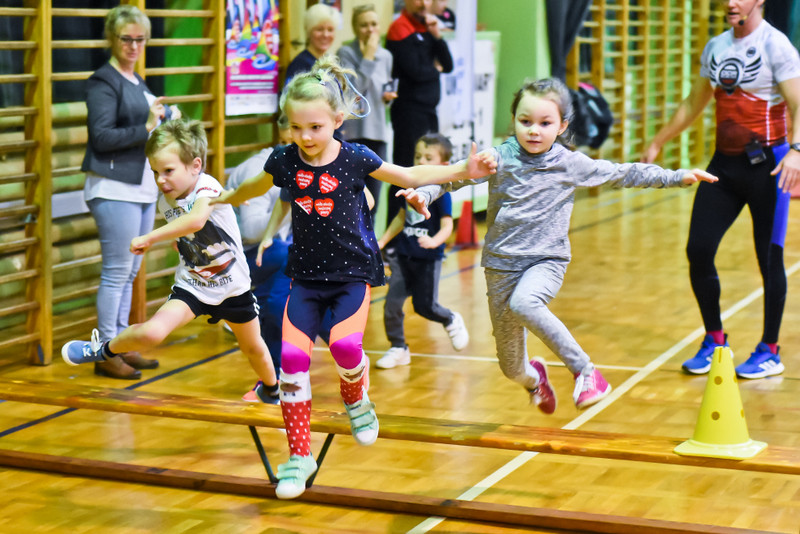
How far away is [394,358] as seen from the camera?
5.51m

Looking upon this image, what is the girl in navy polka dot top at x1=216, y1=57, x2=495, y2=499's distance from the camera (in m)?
3.29

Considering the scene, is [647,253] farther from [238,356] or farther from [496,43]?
[238,356]

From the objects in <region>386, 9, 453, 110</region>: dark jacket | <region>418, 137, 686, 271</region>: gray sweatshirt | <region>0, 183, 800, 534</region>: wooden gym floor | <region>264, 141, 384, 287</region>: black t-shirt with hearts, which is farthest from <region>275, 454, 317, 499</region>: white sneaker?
<region>386, 9, 453, 110</region>: dark jacket

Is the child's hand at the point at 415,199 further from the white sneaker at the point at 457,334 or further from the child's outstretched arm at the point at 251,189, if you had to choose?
the white sneaker at the point at 457,334

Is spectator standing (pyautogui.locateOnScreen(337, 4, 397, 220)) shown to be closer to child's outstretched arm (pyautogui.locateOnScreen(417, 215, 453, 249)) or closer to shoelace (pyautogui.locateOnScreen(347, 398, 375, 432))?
child's outstretched arm (pyautogui.locateOnScreen(417, 215, 453, 249))

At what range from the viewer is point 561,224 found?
12.0ft

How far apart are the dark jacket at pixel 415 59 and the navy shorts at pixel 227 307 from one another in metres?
3.72

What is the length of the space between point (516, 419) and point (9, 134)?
2.94 meters

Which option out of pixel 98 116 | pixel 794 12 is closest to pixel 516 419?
pixel 98 116

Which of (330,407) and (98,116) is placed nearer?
(330,407)

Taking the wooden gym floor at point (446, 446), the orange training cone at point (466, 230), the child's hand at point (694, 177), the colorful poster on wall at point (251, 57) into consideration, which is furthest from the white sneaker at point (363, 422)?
the orange training cone at point (466, 230)

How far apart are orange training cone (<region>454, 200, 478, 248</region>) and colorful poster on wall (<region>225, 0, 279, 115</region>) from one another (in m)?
2.10

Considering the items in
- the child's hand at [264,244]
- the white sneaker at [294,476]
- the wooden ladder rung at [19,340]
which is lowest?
the wooden ladder rung at [19,340]

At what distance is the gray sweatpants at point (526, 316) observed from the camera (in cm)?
350
